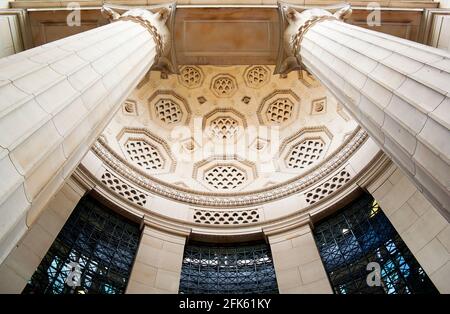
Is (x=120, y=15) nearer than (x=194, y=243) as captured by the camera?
Yes

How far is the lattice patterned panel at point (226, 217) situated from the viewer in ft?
35.7

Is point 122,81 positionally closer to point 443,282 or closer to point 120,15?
point 120,15

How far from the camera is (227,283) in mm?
9117

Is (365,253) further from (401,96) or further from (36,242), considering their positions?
(36,242)

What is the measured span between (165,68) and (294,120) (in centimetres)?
794

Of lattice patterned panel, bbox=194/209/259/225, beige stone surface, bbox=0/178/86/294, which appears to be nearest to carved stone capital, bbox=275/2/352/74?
lattice patterned panel, bbox=194/209/259/225

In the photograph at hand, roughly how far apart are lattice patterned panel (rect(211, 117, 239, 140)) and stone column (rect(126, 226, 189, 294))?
21.8 ft

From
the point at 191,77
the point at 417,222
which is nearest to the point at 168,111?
the point at 191,77

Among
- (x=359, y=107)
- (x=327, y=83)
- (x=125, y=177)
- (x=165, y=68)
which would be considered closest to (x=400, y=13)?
(x=327, y=83)

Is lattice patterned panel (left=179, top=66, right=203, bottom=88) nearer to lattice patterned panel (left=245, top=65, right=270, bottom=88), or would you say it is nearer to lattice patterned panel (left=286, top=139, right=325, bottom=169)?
lattice patterned panel (left=245, top=65, right=270, bottom=88)

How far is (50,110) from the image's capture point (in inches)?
134

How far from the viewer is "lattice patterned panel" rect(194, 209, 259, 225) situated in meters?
10.9

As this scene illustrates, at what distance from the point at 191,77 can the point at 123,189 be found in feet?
24.7

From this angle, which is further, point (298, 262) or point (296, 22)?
point (298, 262)
